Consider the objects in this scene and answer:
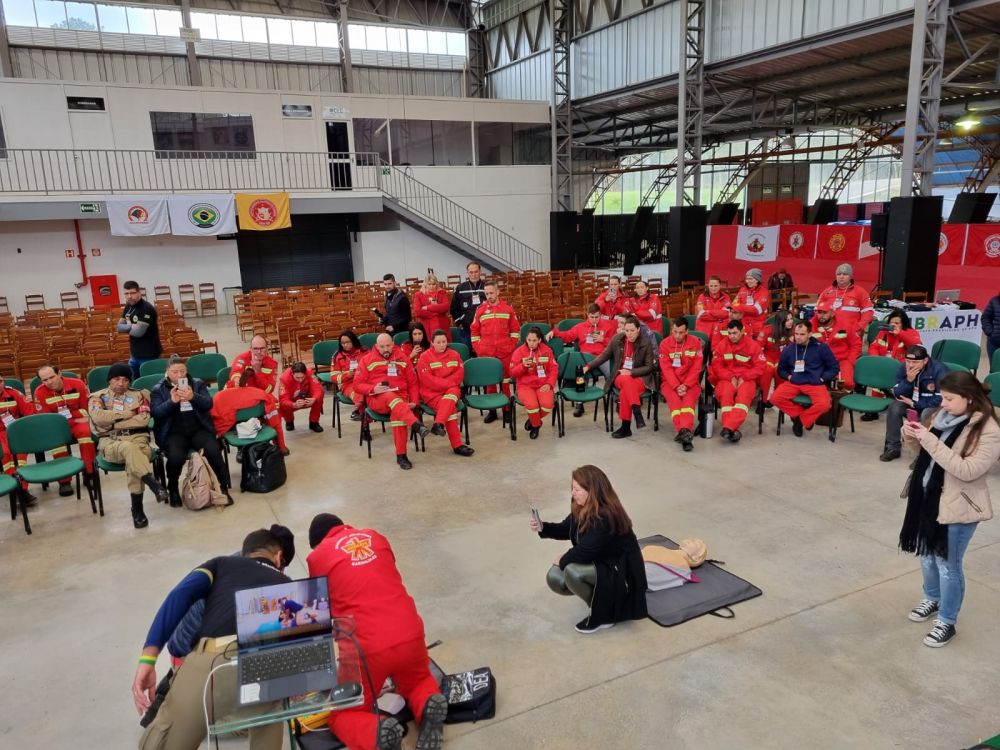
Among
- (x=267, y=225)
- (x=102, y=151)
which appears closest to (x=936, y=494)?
(x=267, y=225)

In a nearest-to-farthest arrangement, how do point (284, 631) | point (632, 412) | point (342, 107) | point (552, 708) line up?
1. point (284, 631)
2. point (552, 708)
3. point (632, 412)
4. point (342, 107)

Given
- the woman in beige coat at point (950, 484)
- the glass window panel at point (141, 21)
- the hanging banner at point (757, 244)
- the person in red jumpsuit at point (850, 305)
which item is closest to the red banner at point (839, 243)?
the hanging banner at point (757, 244)

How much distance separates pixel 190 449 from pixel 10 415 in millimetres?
1468

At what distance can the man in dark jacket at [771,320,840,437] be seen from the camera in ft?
23.3

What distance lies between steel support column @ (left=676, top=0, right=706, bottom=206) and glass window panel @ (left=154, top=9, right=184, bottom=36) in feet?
50.0

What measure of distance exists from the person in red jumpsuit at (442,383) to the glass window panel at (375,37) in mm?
20345

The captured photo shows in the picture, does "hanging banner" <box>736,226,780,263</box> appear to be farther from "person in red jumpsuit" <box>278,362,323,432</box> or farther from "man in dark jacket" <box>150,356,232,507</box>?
"man in dark jacket" <box>150,356,232,507</box>

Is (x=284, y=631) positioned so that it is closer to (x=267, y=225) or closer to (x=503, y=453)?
(x=503, y=453)

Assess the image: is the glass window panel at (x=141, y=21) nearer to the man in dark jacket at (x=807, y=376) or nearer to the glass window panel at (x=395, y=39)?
the glass window panel at (x=395, y=39)

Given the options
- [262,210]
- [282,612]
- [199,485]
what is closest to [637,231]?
[262,210]

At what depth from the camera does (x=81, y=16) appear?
793 inches

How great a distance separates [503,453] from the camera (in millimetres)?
7109

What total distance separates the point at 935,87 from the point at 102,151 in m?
17.0

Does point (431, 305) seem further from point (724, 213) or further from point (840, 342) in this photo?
point (724, 213)
